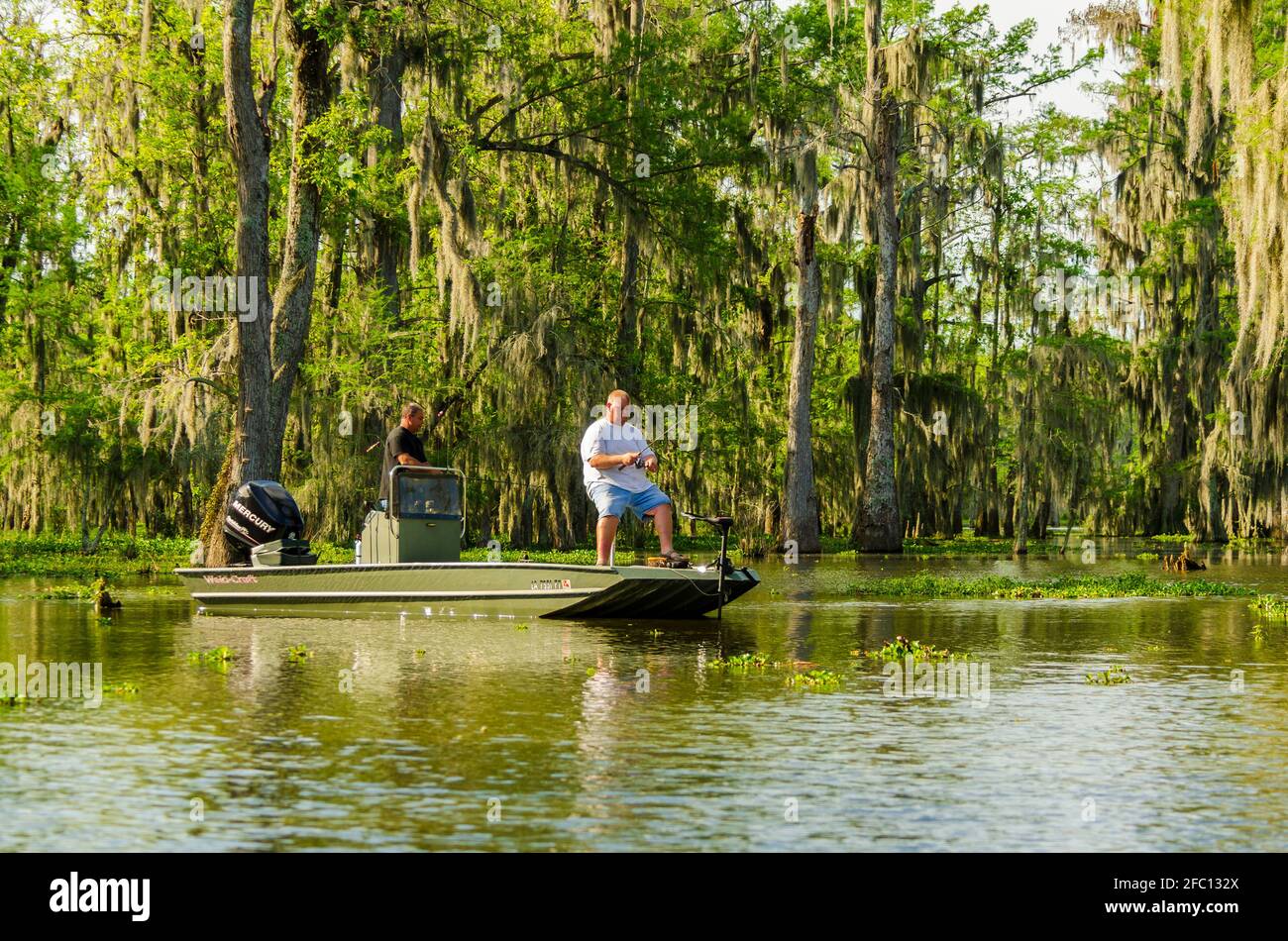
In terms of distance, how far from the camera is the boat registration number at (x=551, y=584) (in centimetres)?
1620

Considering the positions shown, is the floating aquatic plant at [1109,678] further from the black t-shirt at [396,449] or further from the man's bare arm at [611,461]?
the black t-shirt at [396,449]

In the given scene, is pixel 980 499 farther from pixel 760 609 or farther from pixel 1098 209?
pixel 760 609

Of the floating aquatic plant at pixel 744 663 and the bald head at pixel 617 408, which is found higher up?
the bald head at pixel 617 408

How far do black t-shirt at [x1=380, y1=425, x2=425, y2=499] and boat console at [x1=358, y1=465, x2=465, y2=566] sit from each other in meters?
0.17

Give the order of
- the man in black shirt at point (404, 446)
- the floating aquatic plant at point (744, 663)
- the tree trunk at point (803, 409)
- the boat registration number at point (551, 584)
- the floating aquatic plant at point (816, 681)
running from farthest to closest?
1. the tree trunk at point (803, 409)
2. the man in black shirt at point (404, 446)
3. the boat registration number at point (551, 584)
4. the floating aquatic plant at point (744, 663)
5. the floating aquatic plant at point (816, 681)

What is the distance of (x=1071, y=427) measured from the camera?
42781 mm

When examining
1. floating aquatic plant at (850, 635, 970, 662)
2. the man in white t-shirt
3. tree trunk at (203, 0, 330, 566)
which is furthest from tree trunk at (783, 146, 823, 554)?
floating aquatic plant at (850, 635, 970, 662)

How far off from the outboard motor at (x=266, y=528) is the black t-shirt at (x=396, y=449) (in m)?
1.49

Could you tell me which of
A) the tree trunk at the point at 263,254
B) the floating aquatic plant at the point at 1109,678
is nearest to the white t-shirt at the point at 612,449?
the floating aquatic plant at the point at 1109,678

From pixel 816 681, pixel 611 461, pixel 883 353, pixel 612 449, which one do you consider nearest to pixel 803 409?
pixel 883 353

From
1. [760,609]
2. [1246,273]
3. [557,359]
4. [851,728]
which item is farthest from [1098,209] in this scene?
[851,728]
